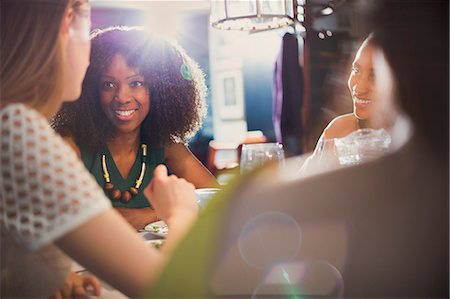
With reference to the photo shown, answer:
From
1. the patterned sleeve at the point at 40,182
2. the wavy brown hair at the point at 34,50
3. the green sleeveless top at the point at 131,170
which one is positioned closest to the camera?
the patterned sleeve at the point at 40,182

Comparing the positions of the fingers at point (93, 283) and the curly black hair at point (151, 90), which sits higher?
the curly black hair at point (151, 90)

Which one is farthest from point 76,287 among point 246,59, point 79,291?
point 246,59

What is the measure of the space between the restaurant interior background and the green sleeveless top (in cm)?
8

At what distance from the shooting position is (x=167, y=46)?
0.89 m

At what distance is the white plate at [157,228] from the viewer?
83 centimetres

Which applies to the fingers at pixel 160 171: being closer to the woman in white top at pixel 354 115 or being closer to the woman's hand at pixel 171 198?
the woman's hand at pixel 171 198

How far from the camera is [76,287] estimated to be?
2.42 feet

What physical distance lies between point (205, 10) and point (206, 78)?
0.39 ft

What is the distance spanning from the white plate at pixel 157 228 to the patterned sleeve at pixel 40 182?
8.1 inches

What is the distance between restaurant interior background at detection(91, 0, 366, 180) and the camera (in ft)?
2.92

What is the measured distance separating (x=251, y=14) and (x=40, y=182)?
0.51m

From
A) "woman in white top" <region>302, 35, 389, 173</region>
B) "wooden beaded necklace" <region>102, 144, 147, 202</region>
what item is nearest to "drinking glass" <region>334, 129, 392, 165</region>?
"woman in white top" <region>302, 35, 389, 173</region>

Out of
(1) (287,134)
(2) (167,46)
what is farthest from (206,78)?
(1) (287,134)

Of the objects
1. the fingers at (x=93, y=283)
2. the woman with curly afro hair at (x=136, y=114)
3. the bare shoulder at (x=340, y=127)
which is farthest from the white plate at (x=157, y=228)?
the bare shoulder at (x=340, y=127)
